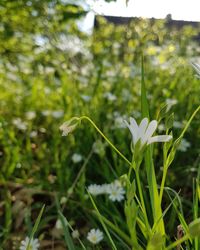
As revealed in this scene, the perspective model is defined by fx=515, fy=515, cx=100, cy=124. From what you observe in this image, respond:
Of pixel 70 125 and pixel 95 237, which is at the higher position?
pixel 70 125

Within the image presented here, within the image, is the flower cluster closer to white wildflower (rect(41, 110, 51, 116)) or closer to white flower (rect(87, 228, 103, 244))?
white flower (rect(87, 228, 103, 244))

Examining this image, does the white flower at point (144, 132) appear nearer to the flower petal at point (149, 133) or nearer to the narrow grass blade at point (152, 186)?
the flower petal at point (149, 133)

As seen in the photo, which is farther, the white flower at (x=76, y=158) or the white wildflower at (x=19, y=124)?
the white wildflower at (x=19, y=124)

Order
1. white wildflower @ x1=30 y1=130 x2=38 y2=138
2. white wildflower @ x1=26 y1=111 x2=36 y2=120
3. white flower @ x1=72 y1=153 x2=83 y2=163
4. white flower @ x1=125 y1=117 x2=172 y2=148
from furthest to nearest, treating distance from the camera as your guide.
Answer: white wildflower @ x1=26 y1=111 x2=36 y2=120 → white wildflower @ x1=30 y1=130 x2=38 y2=138 → white flower @ x1=72 y1=153 x2=83 y2=163 → white flower @ x1=125 y1=117 x2=172 y2=148

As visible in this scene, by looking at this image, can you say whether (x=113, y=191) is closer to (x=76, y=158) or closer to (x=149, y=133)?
(x=76, y=158)

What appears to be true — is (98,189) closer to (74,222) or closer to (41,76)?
(74,222)

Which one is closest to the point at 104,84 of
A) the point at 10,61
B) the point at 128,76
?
the point at 128,76

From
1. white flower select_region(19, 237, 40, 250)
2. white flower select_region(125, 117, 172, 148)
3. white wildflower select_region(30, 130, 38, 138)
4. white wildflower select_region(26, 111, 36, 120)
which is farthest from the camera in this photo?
white wildflower select_region(26, 111, 36, 120)

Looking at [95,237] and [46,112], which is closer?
[95,237]

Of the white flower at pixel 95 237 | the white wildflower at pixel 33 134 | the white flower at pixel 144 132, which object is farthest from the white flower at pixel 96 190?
the white flower at pixel 144 132

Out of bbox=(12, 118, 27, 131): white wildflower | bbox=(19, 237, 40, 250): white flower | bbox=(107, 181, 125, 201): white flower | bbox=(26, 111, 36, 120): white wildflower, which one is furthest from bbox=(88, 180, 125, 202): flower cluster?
bbox=(26, 111, 36, 120): white wildflower

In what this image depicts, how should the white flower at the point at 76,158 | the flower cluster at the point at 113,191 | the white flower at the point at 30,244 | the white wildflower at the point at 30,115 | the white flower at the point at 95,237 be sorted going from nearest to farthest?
the white flower at the point at 30,244 < the white flower at the point at 95,237 < the flower cluster at the point at 113,191 < the white flower at the point at 76,158 < the white wildflower at the point at 30,115

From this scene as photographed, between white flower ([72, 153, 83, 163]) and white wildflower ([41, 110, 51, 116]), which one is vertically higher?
white wildflower ([41, 110, 51, 116])

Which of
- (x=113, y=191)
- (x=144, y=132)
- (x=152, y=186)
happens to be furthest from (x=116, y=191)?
(x=144, y=132)
